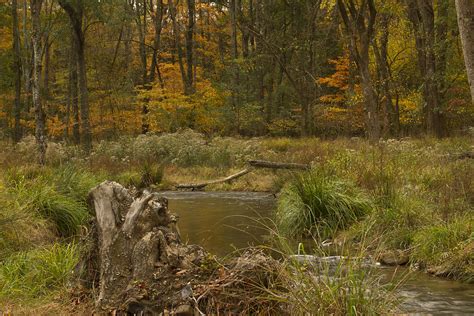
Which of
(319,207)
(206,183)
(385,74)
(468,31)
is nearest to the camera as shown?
(468,31)

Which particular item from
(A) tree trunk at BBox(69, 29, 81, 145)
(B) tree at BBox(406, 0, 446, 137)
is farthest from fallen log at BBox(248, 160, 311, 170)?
(A) tree trunk at BBox(69, 29, 81, 145)

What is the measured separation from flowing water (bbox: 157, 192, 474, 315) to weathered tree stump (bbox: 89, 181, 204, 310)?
62cm

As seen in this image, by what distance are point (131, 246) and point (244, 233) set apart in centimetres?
529

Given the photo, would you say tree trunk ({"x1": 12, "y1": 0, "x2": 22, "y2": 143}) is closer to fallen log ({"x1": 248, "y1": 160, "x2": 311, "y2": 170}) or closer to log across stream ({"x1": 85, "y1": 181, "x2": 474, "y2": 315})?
fallen log ({"x1": 248, "y1": 160, "x2": 311, "y2": 170})

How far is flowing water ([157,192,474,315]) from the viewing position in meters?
5.52

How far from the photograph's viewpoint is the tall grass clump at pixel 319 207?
9062mm

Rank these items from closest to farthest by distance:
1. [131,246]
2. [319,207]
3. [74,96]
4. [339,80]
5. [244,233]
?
[131,246] < [319,207] < [244,233] < [74,96] < [339,80]

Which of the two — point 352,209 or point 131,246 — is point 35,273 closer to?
point 131,246

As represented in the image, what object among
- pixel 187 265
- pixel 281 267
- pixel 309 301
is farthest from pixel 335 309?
pixel 187 265

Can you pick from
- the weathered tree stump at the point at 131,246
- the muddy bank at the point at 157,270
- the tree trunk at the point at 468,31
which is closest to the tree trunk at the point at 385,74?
the tree trunk at the point at 468,31

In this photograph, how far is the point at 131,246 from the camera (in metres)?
4.77

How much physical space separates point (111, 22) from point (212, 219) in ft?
56.6

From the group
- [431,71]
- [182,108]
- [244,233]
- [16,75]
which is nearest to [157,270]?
[244,233]

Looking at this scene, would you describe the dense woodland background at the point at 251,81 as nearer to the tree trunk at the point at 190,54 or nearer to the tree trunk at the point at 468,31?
the tree trunk at the point at 190,54
